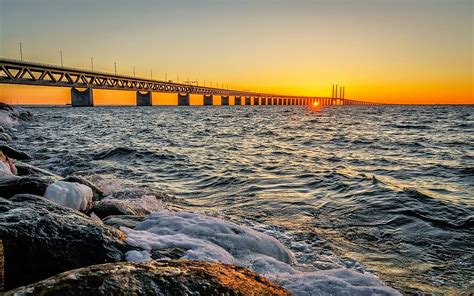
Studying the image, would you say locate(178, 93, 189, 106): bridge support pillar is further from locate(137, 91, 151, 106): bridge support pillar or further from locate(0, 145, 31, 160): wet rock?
locate(0, 145, 31, 160): wet rock

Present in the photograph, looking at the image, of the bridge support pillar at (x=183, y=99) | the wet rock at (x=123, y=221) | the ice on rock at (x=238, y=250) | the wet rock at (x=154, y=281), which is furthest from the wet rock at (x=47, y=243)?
the bridge support pillar at (x=183, y=99)

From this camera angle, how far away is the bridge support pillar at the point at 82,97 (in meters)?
94.7

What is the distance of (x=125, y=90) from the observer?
107 meters

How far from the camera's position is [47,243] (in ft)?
11.1

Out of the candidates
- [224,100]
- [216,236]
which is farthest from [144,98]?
[216,236]

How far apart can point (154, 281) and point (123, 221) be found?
320 cm

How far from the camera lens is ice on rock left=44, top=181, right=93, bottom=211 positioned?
5.89 meters

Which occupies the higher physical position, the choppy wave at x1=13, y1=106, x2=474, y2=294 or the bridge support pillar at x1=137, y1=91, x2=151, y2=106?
the bridge support pillar at x1=137, y1=91, x2=151, y2=106

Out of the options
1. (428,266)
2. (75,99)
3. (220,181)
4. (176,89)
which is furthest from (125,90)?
(428,266)

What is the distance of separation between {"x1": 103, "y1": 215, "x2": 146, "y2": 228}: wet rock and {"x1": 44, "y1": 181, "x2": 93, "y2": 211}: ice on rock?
101 cm

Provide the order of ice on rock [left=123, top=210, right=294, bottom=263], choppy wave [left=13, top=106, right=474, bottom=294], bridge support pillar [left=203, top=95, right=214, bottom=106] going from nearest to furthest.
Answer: ice on rock [left=123, top=210, right=294, bottom=263]
choppy wave [left=13, top=106, right=474, bottom=294]
bridge support pillar [left=203, top=95, right=214, bottom=106]

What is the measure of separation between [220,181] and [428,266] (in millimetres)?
6673

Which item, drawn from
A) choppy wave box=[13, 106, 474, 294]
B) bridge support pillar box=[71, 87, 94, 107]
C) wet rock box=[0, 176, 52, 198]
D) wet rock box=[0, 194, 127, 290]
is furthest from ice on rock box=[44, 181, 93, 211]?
bridge support pillar box=[71, 87, 94, 107]

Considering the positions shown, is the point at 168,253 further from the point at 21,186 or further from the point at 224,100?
the point at 224,100
